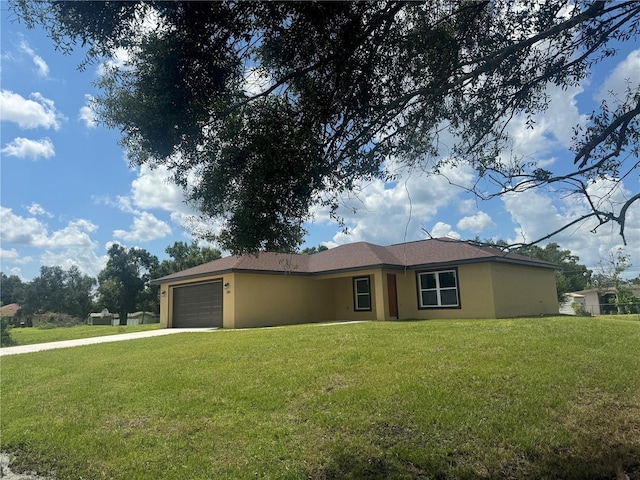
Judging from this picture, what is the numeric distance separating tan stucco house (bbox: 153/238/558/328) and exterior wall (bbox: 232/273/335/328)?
45 millimetres

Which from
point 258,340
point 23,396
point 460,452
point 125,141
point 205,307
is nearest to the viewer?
point 460,452

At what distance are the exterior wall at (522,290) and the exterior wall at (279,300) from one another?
8.59 meters

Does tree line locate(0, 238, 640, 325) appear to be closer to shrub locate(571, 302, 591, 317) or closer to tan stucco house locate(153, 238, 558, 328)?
shrub locate(571, 302, 591, 317)

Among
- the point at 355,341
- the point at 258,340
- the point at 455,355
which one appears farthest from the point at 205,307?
the point at 455,355

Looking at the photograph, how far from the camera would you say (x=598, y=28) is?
586 cm

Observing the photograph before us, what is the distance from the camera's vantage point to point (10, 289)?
68812mm

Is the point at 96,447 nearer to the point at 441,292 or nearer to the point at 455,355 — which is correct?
the point at 455,355

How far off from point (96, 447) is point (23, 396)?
13.1 feet

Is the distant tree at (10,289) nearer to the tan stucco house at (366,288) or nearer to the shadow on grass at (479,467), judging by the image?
the tan stucco house at (366,288)

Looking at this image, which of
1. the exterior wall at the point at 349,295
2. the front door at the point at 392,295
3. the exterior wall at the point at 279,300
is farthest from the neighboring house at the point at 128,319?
the front door at the point at 392,295

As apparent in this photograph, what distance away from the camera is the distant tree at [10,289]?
6219cm

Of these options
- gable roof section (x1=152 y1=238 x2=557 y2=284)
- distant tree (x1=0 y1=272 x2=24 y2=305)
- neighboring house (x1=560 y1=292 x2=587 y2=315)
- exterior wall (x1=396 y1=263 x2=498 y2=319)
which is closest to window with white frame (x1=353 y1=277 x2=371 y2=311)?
gable roof section (x1=152 y1=238 x2=557 y2=284)

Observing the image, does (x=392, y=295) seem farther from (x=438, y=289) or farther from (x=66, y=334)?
(x=66, y=334)

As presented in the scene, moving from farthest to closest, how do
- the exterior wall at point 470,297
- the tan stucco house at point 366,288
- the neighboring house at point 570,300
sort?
the neighboring house at point 570,300 < the tan stucco house at point 366,288 < the exterior wall at point 470,297
